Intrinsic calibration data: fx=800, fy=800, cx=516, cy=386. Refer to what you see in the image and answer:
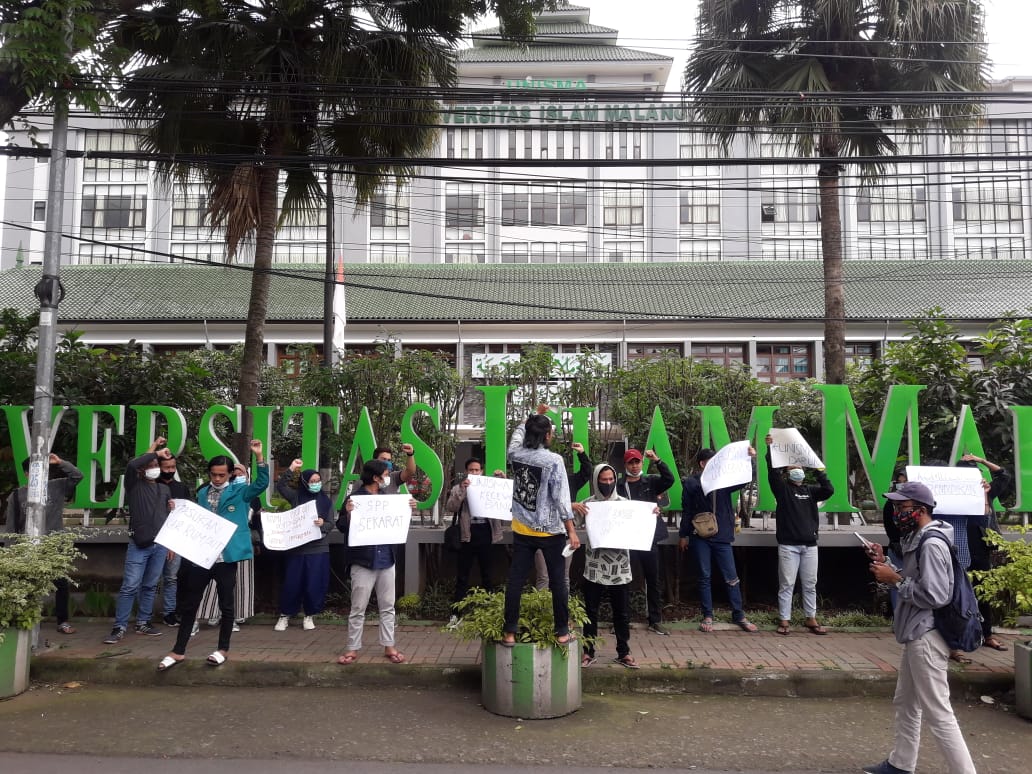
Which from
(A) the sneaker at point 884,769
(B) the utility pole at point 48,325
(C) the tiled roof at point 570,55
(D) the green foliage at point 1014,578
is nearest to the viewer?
(A) the sneaker at point 884,769

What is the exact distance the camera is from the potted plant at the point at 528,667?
601 centimetres

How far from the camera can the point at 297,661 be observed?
23.5ft

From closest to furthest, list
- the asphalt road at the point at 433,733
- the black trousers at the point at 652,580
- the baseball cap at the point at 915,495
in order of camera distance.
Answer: the baseball cap at the point at 915,495
the asphalt road at the point at 433,733
the black trousers at the point at 652,580

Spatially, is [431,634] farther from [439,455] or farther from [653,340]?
[653,340]

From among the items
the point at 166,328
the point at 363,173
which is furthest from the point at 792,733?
the point at 166,328

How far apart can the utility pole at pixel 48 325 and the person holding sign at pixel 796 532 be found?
288 inches

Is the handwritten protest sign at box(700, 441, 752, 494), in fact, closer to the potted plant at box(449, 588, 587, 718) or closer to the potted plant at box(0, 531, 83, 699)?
the potted plant at box(449, 588, 587, 718)

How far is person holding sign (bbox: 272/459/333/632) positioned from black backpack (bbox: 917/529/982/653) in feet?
18.7

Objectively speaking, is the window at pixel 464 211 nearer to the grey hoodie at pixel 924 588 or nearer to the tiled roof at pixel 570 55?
the tiled roof at pixel 570 55

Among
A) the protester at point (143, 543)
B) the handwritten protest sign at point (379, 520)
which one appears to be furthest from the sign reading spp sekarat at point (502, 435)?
the handwritten protest sign at point (379, 520)

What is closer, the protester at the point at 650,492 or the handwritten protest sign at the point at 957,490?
the handwritten protest sign at the point at 957,490

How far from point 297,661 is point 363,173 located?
756 cm

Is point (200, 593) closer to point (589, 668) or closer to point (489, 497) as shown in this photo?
point (489, 497)

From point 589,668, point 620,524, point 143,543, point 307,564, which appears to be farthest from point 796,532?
point 143,543
